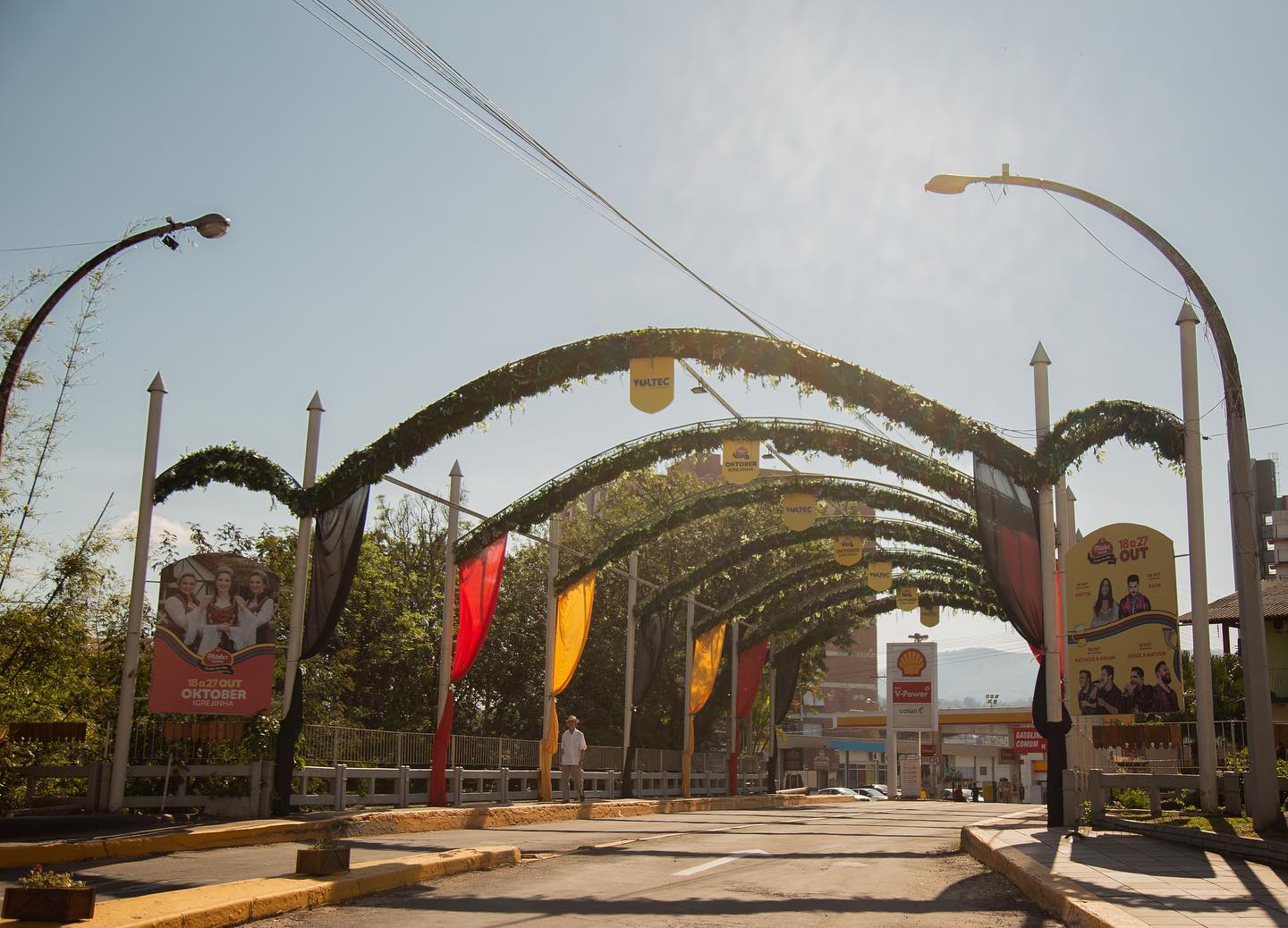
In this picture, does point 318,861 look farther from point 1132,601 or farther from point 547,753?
point 547,753

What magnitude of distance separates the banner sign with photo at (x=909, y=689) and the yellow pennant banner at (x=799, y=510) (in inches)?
1332

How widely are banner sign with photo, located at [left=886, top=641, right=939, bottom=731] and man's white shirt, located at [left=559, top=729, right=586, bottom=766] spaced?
34468 millimetres

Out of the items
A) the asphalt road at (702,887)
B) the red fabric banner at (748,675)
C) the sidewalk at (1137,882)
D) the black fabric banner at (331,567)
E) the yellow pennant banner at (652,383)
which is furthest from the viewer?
the red fabric banner at (748,675)

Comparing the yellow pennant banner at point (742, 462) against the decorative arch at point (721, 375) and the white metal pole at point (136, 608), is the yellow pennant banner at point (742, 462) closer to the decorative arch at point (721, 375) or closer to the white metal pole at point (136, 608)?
the decorative arch at point (721, 375)

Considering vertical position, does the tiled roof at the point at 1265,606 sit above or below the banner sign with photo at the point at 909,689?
above

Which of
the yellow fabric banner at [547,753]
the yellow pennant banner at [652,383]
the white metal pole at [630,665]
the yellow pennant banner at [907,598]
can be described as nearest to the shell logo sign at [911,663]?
the yellow pennant banner at [907,598]

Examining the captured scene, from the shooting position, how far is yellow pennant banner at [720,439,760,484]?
22.0 meters

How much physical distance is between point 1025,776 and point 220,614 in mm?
78628

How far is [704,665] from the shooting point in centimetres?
3591

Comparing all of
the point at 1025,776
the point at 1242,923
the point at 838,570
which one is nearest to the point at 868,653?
the point at 1025,776

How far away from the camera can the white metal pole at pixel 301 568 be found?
59.7ft

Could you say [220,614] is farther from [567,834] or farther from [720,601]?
[720,601]

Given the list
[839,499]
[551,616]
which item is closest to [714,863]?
[551,616]

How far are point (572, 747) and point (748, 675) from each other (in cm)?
1527
